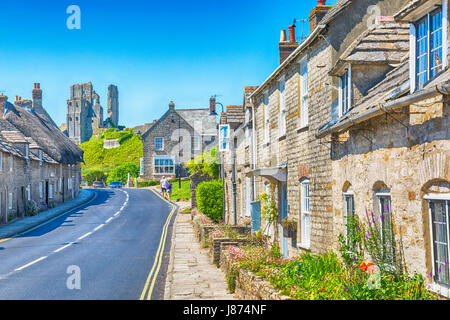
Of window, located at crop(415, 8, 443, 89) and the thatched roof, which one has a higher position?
the thatched roof

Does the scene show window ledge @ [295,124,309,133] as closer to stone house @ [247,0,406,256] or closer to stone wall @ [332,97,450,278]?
stone house @ [247,0,406,256]

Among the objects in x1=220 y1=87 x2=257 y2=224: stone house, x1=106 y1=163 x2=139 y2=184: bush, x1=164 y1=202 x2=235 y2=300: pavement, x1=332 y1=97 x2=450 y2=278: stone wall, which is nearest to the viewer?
x1=332 y1=97 x2=450 y2=278: stone wall

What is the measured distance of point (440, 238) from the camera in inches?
260

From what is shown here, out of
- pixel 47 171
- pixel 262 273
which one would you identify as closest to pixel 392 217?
pixel 262 273

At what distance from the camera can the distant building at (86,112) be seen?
131000mm

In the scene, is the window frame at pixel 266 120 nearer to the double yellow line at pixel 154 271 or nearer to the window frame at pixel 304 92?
the window frame at pixel 304 92

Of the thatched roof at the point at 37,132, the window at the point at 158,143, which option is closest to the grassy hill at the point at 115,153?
the window at the point at 158,143

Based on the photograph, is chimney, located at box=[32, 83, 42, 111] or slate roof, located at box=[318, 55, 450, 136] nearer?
slate roof, located at box=[318, 55, 450, 136]

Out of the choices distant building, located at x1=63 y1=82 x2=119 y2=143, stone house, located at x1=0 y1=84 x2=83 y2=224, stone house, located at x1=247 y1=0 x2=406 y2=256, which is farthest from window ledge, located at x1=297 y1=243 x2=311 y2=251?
distant building, located at x1=63 y1=82 x2=119 y2=143

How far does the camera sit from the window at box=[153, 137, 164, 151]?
6812 centimetres

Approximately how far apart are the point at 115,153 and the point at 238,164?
76.2 meters

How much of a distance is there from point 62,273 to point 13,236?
1233cm

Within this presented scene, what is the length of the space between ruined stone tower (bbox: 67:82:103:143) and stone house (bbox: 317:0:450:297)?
127 metres

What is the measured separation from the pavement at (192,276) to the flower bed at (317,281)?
26.3 inches
